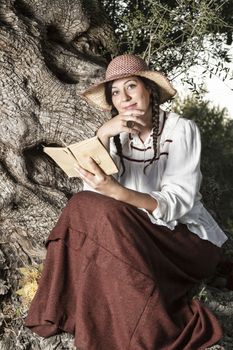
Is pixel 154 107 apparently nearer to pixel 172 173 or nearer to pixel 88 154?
pixel 172 173

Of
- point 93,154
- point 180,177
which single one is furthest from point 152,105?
point 93,154

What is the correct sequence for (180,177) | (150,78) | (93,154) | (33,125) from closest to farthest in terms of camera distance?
(93,154) < (180,177) < (150,78) < (33,125)

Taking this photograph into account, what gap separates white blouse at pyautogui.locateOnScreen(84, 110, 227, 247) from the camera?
172 inches

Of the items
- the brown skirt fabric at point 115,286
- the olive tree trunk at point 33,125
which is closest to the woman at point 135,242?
the brown skirt fabric at point 115,286

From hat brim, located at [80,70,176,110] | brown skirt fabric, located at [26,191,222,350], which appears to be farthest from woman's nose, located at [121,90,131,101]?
brown skirt fabric, located at [26,191,222,350]

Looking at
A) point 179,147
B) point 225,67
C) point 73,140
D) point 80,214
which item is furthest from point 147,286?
point 225,67

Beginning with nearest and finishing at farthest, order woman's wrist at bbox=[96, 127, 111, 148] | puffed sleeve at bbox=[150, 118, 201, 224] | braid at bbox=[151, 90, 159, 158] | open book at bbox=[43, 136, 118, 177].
A: open book at bbox=[43, 136, 118, 177], puffed sleeve at bbox=[150, 118, 201, 224], woman's wrist at bbox=[96, 127, 111, 148], braid at bbox=[151, 90, 159, 158]

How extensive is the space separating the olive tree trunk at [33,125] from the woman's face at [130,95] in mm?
663

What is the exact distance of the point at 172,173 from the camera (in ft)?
14.7

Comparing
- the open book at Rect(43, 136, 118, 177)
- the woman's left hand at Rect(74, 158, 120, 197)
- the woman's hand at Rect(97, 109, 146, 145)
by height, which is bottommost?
the woman's left hand at Rect(74, 158, 120, 197)

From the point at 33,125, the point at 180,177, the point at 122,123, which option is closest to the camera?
the point at 122,123

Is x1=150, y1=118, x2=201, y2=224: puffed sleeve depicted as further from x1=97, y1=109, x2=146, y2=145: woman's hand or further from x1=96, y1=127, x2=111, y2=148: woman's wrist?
x1=96, y1=127, x2=111, y2=148: woman's wrist

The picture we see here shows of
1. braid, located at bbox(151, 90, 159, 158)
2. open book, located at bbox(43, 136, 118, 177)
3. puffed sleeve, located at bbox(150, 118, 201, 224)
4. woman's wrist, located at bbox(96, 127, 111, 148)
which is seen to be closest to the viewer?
open book, located at bbox(43, 136, 118, 177)

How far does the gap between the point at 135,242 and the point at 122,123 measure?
77 centimetres
